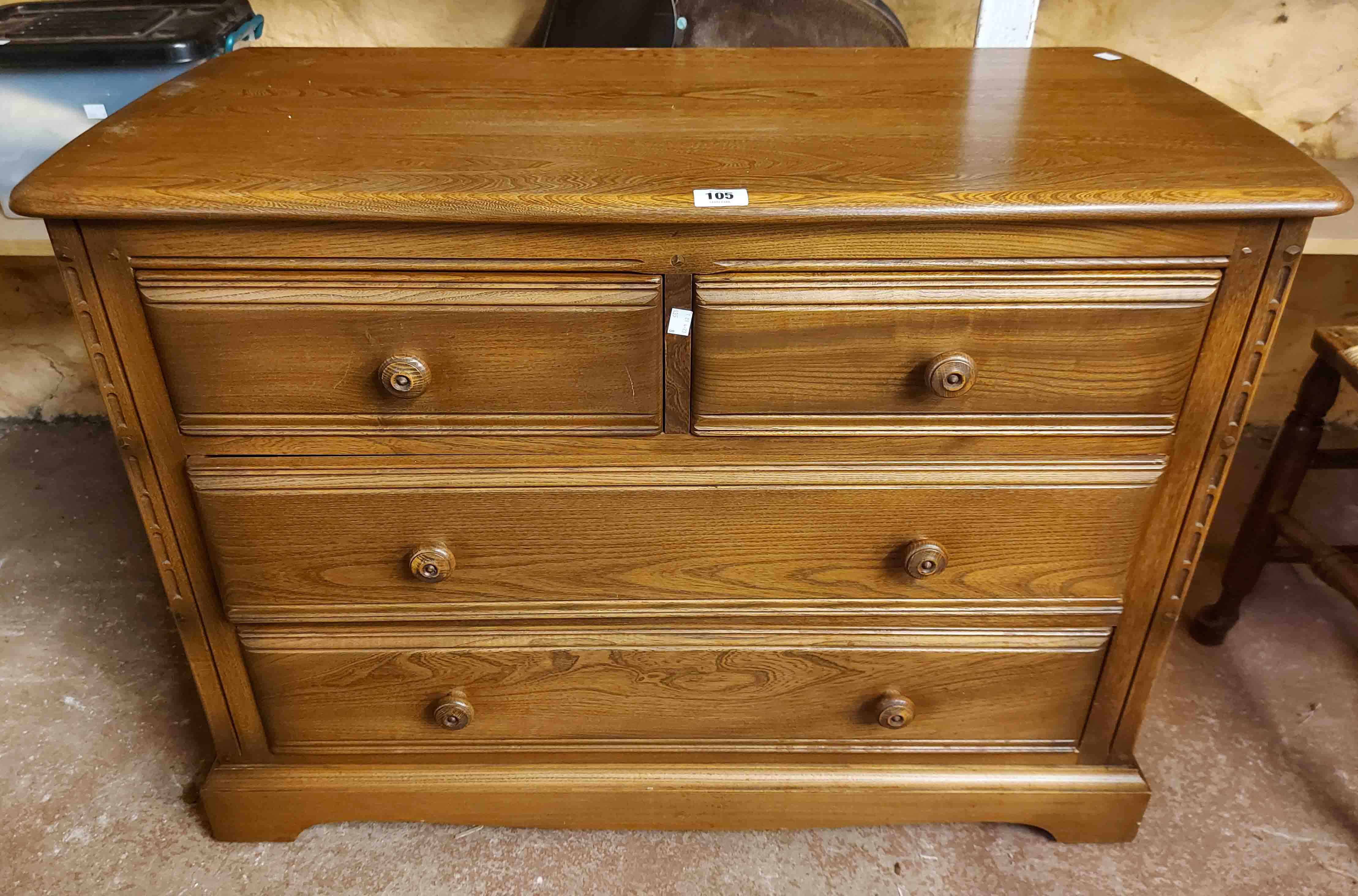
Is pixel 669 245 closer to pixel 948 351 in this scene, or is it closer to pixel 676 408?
pixel 676 408

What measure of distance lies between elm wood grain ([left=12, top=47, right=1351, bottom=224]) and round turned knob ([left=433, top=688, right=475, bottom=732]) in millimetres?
644

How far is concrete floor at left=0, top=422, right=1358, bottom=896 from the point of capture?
1.32 meters

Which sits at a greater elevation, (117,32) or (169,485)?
(117,32)

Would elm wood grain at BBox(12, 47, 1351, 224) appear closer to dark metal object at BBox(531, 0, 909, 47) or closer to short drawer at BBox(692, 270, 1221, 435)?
short drawer at BBox(692, 270, 1221, 435)

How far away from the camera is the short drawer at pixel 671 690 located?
119 cm

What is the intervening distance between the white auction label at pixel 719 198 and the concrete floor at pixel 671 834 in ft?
3.15

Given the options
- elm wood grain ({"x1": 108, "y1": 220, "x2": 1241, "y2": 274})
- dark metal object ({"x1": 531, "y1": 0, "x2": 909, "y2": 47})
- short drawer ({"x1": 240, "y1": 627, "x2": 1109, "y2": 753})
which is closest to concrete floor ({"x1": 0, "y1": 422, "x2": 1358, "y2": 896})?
short drawer ({"x1": 240, "y1": 627, "x2": 1109, "y2": 753})

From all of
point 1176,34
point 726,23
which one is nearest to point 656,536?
point 726,23

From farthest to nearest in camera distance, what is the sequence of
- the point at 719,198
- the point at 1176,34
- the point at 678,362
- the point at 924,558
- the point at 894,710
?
the point at 1176,34 < the point at 894,710 < the point at 924,558 < the point at 678,362 < the point at 719,198

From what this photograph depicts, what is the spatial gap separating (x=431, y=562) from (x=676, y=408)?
1.14 feet

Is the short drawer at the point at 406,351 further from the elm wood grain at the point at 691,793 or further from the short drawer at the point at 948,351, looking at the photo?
the elm wood grain at the point at 691,793

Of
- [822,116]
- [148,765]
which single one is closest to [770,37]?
[822,116]

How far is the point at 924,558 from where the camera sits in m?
1.08

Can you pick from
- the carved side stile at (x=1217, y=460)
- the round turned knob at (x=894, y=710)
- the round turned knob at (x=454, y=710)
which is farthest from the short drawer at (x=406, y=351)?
the carved side stile at (x=1217, y=460)
